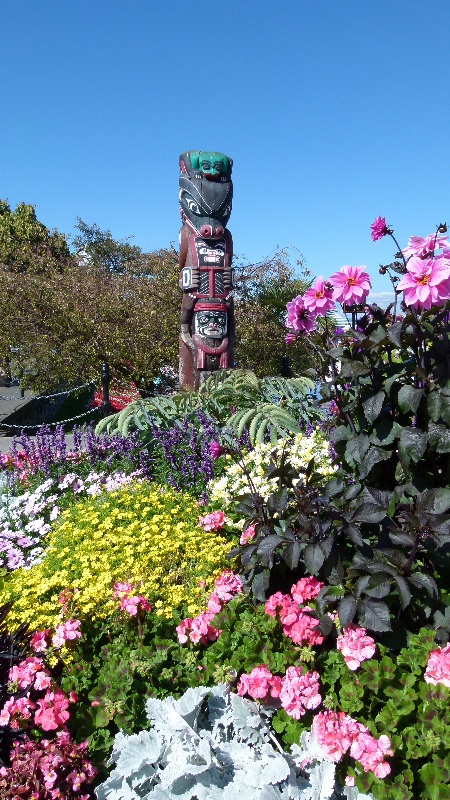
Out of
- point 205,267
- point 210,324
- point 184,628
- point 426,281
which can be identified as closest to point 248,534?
point 184,628

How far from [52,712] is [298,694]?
79cm

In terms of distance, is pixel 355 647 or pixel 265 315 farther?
pixel 265 315

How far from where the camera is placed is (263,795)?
1597 mm

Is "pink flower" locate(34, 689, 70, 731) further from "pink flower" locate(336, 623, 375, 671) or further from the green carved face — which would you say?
the green carved face

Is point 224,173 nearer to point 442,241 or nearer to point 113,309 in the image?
point 113,309

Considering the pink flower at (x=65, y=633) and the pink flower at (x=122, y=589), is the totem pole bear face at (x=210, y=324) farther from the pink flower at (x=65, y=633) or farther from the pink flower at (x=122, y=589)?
the pink flower at (x=65, y=633)

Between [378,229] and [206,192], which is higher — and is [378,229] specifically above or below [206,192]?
below

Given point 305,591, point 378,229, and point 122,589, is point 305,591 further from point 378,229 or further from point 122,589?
point 378,229

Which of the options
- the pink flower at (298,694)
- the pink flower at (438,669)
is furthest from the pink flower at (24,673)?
the pink flower at (438,669)

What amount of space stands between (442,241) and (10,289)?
1011 cm

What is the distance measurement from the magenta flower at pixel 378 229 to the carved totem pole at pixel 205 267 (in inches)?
209

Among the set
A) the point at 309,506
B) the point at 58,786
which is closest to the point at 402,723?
the point at 309,506

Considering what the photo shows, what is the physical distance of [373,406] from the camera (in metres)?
2.11

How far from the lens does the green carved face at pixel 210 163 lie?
780 centimetres
